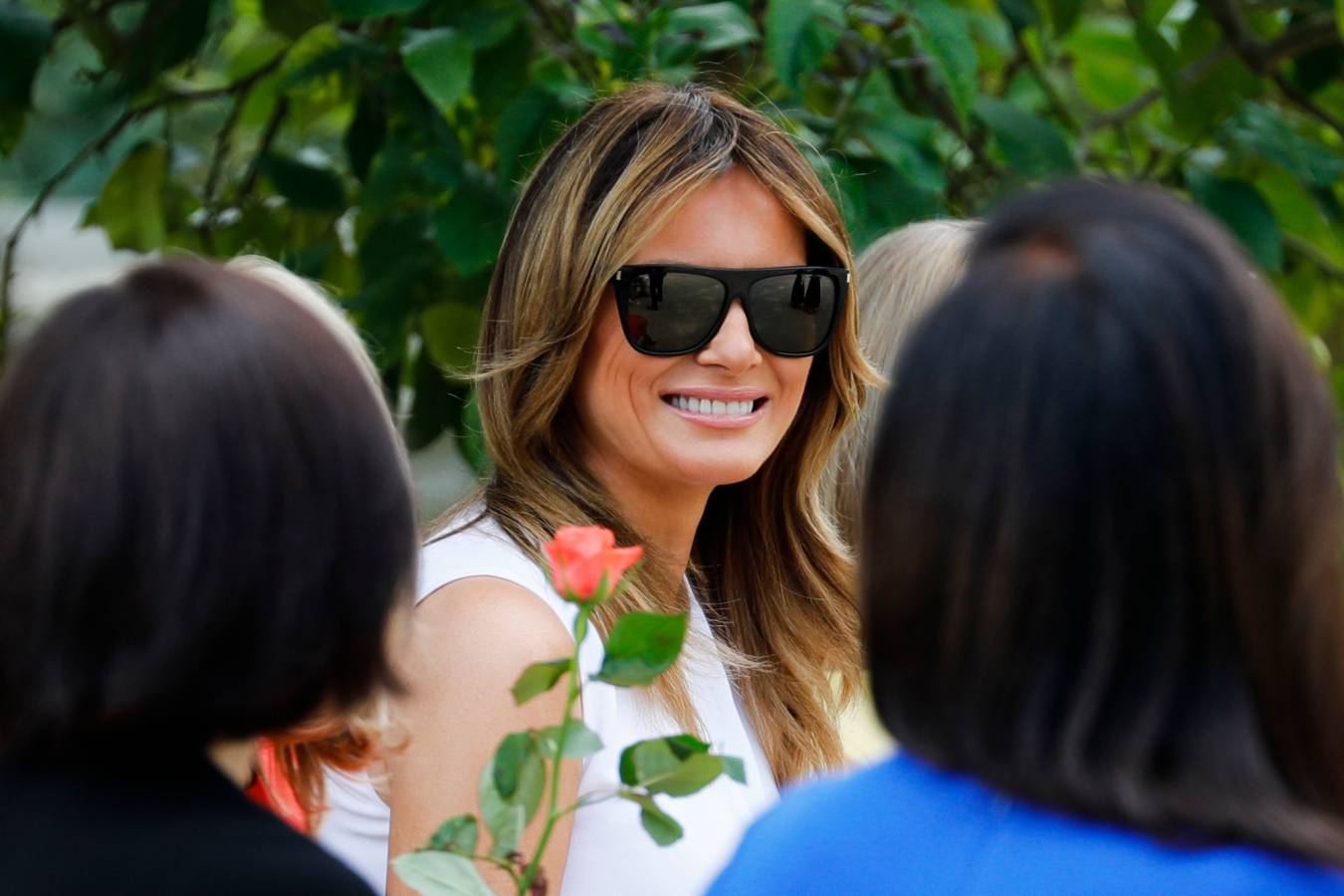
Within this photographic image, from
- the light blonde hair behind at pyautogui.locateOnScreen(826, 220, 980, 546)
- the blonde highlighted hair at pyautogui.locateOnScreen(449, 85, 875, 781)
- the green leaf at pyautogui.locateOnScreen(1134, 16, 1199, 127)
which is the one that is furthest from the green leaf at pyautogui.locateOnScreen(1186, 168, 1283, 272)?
the blonde highlighted hair at pyautogui.locateOnScreen(449, 85, 875, 781)

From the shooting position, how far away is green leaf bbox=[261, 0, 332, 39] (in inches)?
118

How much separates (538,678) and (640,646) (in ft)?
0.25

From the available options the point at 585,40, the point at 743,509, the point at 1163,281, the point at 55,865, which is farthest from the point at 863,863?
the point at 585,40

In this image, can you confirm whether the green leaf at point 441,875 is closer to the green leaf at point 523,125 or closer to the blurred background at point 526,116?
the blurred background at point 526,116

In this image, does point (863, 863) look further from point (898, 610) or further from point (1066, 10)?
point (1066, 10)

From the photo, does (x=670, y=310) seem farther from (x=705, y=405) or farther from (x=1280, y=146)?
(x=1280, y=146)

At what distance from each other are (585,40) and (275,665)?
5.31 ft

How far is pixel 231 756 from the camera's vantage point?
1.25 metres

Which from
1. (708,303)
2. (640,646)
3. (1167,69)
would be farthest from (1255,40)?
(640,646)

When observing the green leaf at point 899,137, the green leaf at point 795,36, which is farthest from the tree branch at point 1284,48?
the green leaf at point 795,36

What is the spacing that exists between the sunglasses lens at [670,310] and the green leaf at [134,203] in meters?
1.45

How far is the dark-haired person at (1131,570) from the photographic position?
0.98m

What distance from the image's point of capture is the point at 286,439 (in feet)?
3.70

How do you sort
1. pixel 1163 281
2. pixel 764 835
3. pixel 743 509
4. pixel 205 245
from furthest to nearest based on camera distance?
pixel 205 245 < pixel 743 509 < pixel 764 835 < pixel 1163 281
